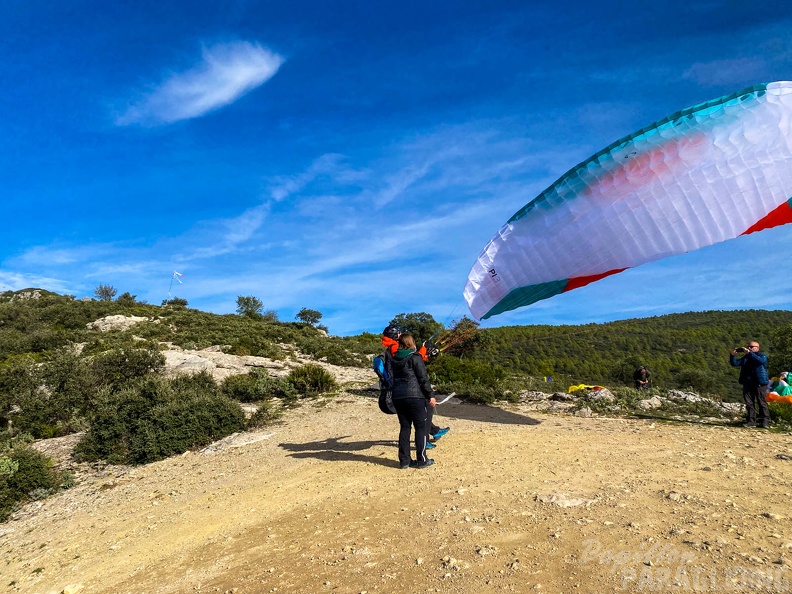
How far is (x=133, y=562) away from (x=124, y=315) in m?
35.4

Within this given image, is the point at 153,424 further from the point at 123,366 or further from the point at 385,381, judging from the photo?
the point at 123,366

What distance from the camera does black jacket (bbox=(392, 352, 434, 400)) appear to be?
6.68 meters

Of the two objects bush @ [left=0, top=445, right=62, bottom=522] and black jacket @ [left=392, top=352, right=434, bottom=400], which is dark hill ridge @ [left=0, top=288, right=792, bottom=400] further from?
black jacket @ [left=392, top=352, right=434, bottom=400]

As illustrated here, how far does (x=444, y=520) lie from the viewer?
15.2ft

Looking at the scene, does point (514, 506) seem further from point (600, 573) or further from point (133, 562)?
point (133, 562)

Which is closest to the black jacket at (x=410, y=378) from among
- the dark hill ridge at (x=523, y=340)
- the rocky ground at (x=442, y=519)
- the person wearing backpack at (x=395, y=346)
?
the person wearing backpack at (x=395, y=346)

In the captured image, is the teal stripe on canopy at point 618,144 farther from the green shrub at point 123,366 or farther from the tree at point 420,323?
the tree at point 420,323

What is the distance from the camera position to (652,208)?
7.49 m

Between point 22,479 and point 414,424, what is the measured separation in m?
6.47

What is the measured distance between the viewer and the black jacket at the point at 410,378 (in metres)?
6.68

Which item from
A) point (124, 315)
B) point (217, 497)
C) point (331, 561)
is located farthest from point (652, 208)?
point (124, 315)

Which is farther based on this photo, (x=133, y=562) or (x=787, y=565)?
(x=133, y=562)

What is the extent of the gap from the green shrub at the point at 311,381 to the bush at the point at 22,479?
6.49 meters

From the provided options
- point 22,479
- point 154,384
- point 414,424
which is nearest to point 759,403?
point 414,424
